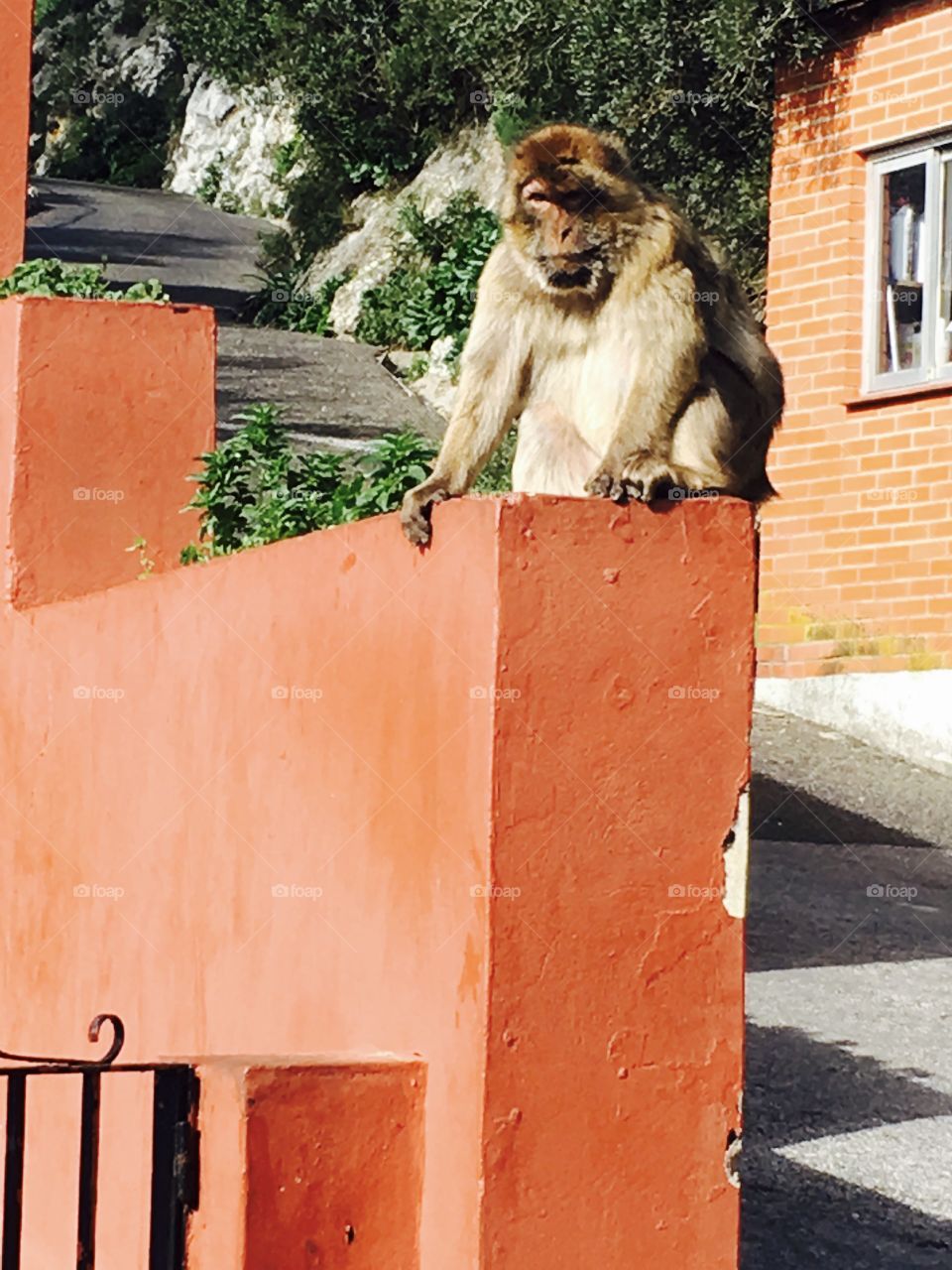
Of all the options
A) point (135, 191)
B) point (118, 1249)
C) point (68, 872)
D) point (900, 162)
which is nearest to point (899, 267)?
point (900, 162)

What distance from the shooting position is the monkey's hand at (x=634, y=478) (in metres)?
4.14

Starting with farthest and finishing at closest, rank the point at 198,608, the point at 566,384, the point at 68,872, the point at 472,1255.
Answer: the point at 68,872 < the point at 198,608 < the point at 566,384 < the point at 472,1255

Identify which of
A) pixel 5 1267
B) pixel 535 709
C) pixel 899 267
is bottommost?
pixel 5 1267

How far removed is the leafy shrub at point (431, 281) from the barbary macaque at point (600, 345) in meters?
12.7

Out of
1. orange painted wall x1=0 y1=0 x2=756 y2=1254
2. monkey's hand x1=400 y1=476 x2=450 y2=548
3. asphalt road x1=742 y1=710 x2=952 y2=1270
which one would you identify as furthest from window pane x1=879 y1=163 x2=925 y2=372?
monkey's hand x1=400 y1=476 x2=450 y2=548

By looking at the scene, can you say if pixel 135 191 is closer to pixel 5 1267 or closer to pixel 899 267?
pixel 899 267

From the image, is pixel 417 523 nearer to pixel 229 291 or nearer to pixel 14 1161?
pixel 14 1161

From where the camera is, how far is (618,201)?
16.2 ft

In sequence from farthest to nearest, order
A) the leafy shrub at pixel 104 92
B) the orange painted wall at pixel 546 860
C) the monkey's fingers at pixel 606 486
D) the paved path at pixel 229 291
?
the leafy shrub at pixel 104 92 < the paved path at pixel 229 291 < the monkey's fingers at pixel 606 486 < the orange painted wall at pixel 546 860

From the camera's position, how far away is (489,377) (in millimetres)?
5133

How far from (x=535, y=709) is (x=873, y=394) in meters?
8.30

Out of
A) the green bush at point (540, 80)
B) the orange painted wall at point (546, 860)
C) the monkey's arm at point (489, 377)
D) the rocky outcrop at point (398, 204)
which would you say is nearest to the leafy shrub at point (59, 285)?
the monkey's arm at point (489, 377)

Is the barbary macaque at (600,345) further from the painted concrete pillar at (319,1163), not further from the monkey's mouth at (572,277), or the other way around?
the painted concrete pillar at (319,1163)

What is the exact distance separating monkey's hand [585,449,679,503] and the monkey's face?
0.53m
